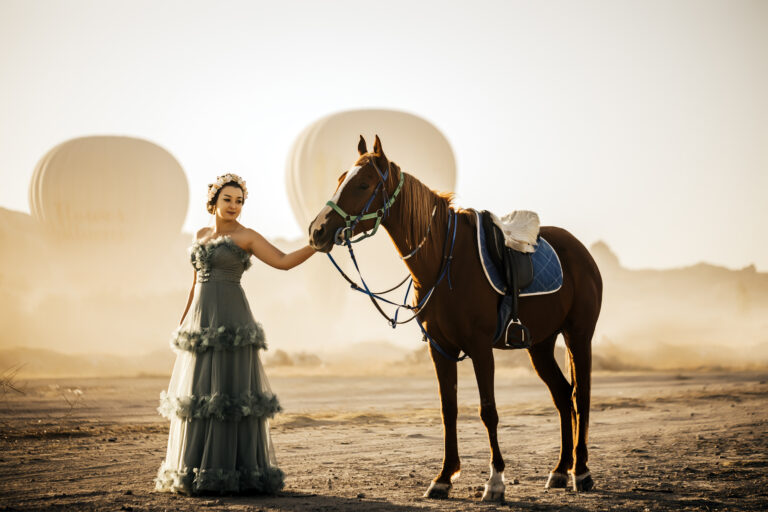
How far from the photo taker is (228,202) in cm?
657

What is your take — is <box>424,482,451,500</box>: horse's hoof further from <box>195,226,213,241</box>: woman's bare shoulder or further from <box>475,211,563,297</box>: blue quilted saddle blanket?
<box>195,226,213,241</box>: woman's bare shoulder

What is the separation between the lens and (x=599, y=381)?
24.5 m

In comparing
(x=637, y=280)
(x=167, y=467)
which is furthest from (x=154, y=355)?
(x=637, y=280)

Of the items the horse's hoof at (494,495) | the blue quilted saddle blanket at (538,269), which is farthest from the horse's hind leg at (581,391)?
the horse's hoof at (494,495)

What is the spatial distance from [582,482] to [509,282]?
1.90 m

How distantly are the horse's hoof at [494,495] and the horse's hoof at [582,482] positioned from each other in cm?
94

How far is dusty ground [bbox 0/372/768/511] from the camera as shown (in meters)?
6.10

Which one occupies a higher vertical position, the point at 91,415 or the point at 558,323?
the point at 558,323

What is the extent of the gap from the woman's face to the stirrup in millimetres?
2559

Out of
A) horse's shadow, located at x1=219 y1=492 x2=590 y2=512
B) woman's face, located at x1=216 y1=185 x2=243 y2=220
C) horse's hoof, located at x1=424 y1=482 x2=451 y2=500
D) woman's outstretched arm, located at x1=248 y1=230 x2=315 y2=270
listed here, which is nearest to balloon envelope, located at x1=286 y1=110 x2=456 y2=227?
woman's face, located at x1=216 y1=185 x2=243 y2=220

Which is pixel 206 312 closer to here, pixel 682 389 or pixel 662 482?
pixel 662 482

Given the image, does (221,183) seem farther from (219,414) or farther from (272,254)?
(219,414)

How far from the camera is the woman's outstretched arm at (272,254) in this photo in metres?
6.30

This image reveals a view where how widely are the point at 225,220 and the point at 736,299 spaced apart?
69156 millimetres
